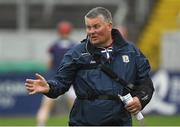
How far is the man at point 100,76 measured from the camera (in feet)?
27.7

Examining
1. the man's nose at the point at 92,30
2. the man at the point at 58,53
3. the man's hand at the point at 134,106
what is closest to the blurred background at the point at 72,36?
the man at the point at 58,53

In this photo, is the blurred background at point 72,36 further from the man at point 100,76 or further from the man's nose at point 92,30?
the man's nose at point 92,30

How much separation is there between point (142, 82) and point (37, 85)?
119cm

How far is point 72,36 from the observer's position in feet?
85.9

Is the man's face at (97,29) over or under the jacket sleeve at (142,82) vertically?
over

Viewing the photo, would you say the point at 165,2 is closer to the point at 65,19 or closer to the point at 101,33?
the point at 65,19

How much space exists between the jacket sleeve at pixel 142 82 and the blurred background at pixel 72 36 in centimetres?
950

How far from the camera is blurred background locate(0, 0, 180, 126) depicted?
21.0 meters

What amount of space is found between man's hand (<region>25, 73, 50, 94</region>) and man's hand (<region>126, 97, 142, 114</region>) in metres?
0.88

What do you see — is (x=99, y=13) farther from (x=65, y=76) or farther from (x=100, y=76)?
(x=65, y=76)

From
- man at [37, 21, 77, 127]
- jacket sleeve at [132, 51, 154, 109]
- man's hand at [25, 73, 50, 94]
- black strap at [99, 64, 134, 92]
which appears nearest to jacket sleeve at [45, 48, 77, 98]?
man's hand at [25, 73, 50, 94]

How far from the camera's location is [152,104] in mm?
21031

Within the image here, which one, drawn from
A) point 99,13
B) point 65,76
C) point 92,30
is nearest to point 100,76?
point 65,76

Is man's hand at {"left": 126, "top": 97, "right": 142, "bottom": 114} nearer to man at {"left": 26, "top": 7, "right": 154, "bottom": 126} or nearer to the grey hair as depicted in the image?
man at {"left": 26, "top": 7, "right": 154, "bottom": 126}
